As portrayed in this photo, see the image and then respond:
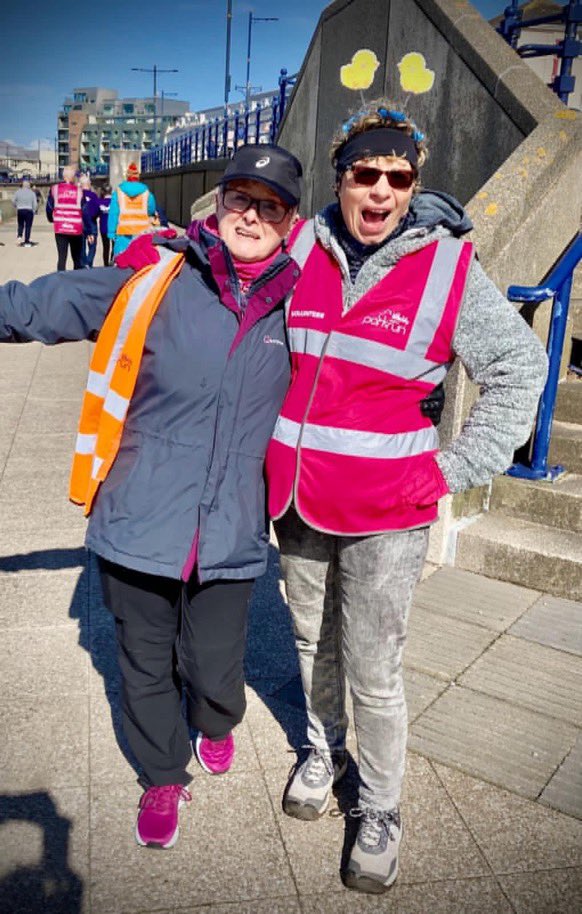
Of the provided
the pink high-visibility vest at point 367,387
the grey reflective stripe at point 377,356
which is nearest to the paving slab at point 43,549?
the pink high-visibility vest at point 367,387

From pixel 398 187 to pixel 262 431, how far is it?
75cm

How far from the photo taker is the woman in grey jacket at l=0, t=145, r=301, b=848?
8.04ft

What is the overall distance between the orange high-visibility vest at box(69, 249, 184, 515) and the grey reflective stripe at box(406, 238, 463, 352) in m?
0.67

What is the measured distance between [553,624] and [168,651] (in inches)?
82.3

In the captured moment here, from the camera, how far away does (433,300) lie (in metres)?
2.35

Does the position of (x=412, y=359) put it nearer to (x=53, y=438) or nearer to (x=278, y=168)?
(x=278, y=168)

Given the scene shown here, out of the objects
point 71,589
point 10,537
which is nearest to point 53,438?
point 10,537

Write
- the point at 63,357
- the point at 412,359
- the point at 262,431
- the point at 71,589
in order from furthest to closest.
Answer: the point at 63,357, the point at 71,589, the point at 262,431, the point at 412,359

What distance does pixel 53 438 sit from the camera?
663 centimetres

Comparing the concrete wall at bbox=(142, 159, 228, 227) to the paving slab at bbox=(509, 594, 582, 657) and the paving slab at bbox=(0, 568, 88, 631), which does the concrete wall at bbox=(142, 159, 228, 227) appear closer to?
the paving slab at bbox=(0, 568, 88, 631)

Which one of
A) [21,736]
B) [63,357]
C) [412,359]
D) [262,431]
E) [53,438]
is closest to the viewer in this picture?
[412,359]

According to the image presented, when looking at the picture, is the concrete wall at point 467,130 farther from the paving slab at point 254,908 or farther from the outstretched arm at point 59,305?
the paving slab at point 254,908

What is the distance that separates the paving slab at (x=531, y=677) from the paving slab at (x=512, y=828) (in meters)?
0.55

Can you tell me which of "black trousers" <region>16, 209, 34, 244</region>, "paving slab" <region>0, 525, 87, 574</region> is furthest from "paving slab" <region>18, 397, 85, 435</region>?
"black trousers" <region>16, 209, 34, 244</region>
